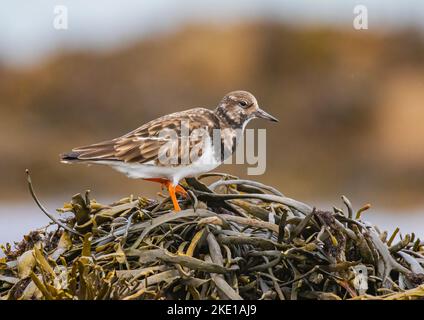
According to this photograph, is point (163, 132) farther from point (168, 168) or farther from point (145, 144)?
point (168, 168)

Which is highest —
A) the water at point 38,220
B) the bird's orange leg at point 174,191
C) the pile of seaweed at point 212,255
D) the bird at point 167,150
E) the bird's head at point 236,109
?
the bird's head at point 236,109

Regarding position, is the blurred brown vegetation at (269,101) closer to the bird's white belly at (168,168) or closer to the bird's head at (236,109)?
the bird's head at (236,109)

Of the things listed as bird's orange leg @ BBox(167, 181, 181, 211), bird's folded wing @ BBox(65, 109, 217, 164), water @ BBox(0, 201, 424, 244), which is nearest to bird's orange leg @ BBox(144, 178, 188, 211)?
bird's orange leg @ BBox(167, 181, 181, 211)

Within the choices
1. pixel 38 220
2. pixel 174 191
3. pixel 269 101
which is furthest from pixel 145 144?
pixel 269 101

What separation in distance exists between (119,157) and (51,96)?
718cm

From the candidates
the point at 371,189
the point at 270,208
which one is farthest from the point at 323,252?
the point at 371,189

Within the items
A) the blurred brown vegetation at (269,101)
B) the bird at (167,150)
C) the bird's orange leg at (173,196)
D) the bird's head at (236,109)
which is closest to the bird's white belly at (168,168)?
the bird at (167,150)

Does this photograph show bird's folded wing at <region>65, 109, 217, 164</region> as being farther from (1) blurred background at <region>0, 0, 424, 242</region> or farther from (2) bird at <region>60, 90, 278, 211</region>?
(1) blurred background at <region>0, 0, 424, 242</region>

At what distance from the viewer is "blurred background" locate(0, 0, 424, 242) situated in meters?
10.0

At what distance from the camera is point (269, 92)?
11461 mm

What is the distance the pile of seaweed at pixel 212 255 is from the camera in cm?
319

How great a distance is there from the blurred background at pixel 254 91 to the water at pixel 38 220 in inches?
4.0

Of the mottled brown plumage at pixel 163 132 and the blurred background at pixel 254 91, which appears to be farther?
the blurred background at pixel 254 91

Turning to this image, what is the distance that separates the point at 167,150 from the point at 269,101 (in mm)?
6934
